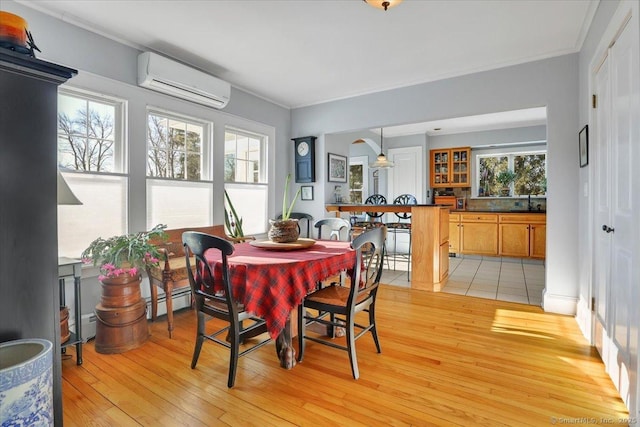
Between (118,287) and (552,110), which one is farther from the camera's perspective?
(552,110)

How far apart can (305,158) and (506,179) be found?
420 cm

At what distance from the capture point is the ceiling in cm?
250

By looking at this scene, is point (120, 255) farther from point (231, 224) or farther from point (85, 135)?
point (231, 224)

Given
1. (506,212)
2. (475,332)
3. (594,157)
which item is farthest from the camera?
(506,212)

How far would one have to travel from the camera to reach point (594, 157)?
251 cm

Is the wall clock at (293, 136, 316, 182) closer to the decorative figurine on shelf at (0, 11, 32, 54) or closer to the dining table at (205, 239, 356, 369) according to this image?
the dining table at (205, 239, 356, 369)

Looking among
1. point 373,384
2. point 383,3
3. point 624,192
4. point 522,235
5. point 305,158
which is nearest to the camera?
point 624,192

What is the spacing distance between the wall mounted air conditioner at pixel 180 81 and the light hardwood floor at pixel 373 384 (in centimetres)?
226

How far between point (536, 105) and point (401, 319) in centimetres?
254

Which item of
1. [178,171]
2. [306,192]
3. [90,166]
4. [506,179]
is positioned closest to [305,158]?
[306,192]

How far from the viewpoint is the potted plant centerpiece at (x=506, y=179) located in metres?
6.55

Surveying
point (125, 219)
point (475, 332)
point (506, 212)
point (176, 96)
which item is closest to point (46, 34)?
point (176, 96)

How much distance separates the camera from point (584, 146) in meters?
2.80

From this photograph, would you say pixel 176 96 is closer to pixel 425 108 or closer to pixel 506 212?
pixel 425 108
